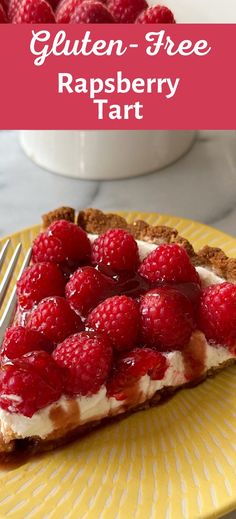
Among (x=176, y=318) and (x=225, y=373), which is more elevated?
(x=176, y=318)

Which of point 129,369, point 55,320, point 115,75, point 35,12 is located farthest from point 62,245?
point 35,12

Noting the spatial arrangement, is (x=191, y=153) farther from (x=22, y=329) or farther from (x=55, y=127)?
(x=22, y=329)

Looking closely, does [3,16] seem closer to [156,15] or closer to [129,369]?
[156,15]

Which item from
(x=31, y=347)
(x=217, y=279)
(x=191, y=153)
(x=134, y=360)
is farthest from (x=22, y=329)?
(x=191, y=153)

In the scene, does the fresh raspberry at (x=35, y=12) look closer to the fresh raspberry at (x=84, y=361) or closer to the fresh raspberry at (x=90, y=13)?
the fresh raspberry at (x=90, y=13)

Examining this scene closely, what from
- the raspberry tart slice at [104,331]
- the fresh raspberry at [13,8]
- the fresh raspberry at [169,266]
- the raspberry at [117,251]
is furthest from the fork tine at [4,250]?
the fresh raspberry at [13,8]

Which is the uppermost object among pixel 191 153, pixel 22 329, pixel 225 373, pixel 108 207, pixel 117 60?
pixel 117 60
